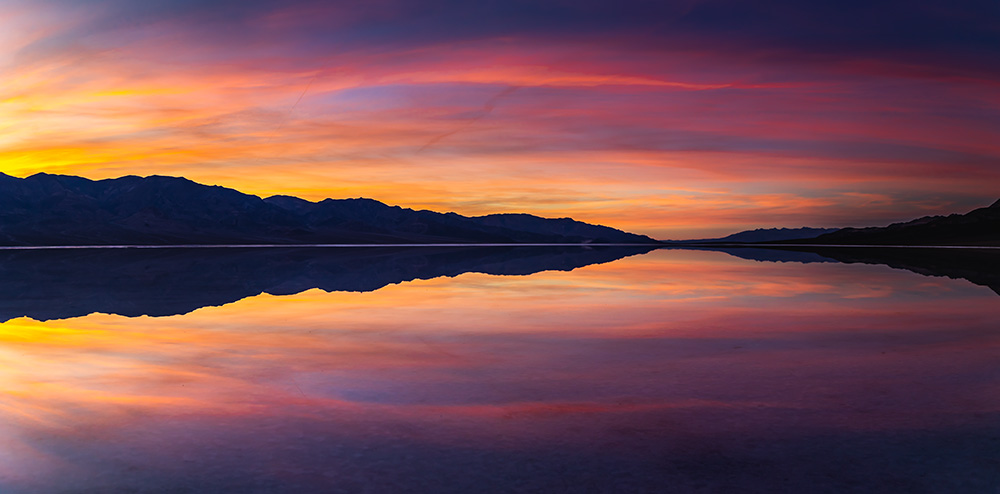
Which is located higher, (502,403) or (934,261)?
(934,261)

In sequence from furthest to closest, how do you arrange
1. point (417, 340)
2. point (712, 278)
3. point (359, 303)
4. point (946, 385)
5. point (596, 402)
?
point (712, 278) < point (359, 303) < point (417, 340) < point (946, 385) < point (596, 402)

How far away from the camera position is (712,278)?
112 ft

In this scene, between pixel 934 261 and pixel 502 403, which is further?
pixel 934 261

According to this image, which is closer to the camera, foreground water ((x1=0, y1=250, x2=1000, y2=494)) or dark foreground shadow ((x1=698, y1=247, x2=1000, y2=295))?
foreground water ((x1=0, y1=250, x2=1000, y2=494))

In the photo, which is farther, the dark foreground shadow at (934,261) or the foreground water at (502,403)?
the dark foreground shadow at (934,261)

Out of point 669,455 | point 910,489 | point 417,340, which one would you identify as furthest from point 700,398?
point 417,340

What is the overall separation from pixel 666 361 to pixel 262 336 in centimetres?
795

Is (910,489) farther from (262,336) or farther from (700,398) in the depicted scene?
(262,336)

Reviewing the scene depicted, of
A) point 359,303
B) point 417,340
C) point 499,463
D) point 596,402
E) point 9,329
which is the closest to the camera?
point 499,463

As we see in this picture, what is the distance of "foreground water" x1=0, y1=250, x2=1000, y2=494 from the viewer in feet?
21.0

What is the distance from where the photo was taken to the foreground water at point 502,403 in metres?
6.40

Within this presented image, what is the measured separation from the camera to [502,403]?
9016 millimetres

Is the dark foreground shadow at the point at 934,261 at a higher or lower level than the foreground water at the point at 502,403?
higher

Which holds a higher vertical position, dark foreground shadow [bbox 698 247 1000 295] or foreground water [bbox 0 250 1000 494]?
dark foreground shadow [bbox 698 247 1000 295]
